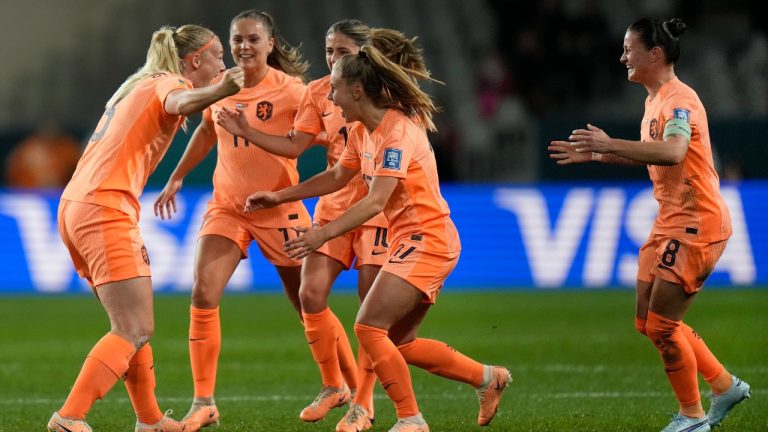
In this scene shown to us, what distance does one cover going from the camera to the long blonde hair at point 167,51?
5.96m

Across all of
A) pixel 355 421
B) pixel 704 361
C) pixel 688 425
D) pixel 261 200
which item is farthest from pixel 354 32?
pixel 688 425

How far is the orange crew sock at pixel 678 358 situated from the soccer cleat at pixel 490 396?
84 cm

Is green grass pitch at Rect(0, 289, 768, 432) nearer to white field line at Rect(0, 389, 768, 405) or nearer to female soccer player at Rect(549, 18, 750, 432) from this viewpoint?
white field line at Rect(0, 389, 768, 405)

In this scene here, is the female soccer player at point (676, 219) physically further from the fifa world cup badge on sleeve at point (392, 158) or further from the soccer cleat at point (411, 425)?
the soccer cleat at point (411, 425)

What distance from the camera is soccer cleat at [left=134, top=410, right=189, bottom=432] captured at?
242 inches

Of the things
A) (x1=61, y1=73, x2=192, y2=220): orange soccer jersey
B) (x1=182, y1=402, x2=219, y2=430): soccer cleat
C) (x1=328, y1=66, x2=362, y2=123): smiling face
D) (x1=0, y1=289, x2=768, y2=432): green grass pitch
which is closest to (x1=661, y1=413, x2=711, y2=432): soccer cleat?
(x1=0, y1=289, x2=768, y2=432): green grass pitch

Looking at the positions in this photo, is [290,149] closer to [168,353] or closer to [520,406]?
[520,406]

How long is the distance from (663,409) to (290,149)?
8.75 feet

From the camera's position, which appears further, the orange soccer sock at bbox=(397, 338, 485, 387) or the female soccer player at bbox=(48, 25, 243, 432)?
the orange soccer sock at bbox=(397, 338, 485, 387)

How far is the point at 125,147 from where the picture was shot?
5.82m

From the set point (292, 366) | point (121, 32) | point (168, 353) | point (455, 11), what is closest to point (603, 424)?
point (292, 366)

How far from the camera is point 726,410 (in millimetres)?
6480

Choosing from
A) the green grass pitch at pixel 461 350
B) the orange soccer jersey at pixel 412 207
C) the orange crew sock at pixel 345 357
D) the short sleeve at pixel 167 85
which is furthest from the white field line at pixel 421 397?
the short sleeve at pixel 167 85

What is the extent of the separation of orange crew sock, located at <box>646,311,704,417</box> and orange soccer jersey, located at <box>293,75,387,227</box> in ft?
5.63
